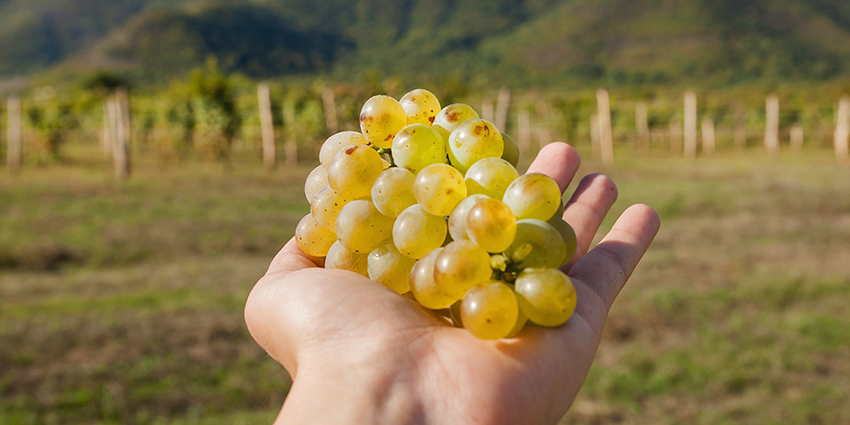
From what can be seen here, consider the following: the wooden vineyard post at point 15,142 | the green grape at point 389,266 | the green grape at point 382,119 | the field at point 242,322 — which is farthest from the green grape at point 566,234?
the wooden vineyard post at point 15,142

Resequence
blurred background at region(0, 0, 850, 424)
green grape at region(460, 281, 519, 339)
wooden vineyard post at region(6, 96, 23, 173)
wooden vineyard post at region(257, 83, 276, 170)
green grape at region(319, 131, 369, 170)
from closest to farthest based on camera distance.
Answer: green grape at region(460, 281, 519, 339), green grape at region(319, 131, 369, 170), blurred background at region(0, 0, 850, 424), wooden vineyard post at region(257, 83, 276, 170), wooden vineyard post at region(6, 96, 23, 173)

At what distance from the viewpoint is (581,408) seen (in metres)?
3.30

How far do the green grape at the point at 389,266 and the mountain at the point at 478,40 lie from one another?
94697 mm

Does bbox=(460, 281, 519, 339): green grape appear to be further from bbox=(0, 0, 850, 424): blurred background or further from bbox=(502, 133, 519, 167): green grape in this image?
bbox=(0, 0, 850, 424): blurred background

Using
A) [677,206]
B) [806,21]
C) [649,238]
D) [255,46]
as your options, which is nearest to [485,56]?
[255,46]

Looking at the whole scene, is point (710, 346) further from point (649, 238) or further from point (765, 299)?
point (649, 238)

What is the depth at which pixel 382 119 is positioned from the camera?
4.37ft

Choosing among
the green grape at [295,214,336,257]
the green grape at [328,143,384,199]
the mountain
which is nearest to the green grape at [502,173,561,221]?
the green grape at [328,143,384,199]

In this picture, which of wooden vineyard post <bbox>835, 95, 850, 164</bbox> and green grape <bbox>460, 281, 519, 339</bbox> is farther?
wooden vineyard post <bbox>835, 95, 850, 164</bbox>

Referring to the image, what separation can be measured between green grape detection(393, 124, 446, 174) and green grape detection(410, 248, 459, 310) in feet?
0.80

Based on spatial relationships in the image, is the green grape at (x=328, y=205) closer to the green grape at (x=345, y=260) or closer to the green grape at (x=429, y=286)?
the green grape at (x=345, y=260)

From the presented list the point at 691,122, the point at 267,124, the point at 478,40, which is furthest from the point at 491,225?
the point at 478,40

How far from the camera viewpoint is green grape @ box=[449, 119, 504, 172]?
123 cm

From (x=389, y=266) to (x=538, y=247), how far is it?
0.38 metres
